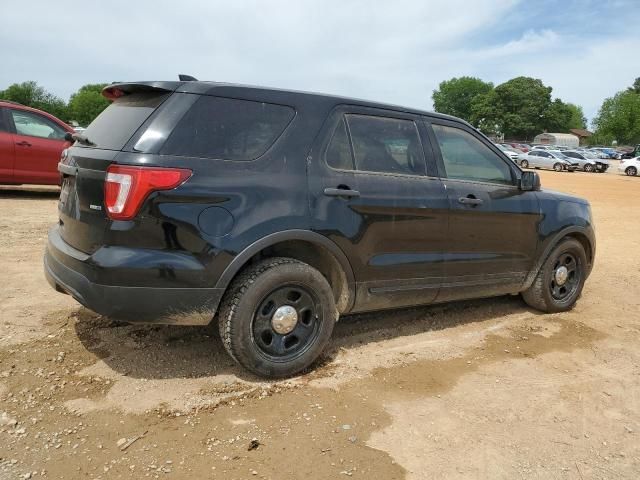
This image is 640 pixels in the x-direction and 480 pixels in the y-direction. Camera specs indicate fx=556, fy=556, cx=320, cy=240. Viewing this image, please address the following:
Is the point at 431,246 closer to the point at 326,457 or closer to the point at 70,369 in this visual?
the point at 326,457

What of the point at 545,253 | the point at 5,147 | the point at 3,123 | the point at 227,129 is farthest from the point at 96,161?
the point at 3,123

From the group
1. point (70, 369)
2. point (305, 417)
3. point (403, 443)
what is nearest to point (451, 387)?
point (403, 443)

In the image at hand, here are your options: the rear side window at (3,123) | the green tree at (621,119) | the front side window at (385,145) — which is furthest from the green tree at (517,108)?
the front side window at (385,145)

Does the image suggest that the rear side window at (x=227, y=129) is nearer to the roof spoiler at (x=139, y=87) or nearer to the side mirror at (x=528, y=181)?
the roof spoiler at (x=139, y=87)

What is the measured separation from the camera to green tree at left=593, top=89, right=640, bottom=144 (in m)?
79.8

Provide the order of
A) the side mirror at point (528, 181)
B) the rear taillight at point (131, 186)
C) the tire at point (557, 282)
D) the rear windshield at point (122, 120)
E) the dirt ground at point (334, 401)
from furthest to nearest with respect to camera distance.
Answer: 1. the tire at point (557, 282)
2. the side mirror at point (528, 181)
3. the rear windshield at point (122, 120)
4. the rear taillight at point (131, 186)
5. the dirt ground at point (334, 401)

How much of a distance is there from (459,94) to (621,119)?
48.5 metres

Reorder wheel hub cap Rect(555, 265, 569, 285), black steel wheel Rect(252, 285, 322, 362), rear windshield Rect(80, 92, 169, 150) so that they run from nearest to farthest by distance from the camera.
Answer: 1. rear windshield Rect(80, 92, 169, 150)
2. black steel wheel Rect(252, 285, 322, 362)
3. wheel hub cap Rect(555, 265, 569, 285)

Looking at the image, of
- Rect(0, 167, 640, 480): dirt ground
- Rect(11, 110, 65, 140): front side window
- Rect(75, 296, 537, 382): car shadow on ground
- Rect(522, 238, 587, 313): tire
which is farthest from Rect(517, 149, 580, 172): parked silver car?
Rect(0, 167, 640, 480): dirt ground

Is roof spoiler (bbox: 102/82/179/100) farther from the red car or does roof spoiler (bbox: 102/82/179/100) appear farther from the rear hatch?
the red car

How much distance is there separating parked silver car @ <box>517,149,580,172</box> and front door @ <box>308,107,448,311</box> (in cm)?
3788

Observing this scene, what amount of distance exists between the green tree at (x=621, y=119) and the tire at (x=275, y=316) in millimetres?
89403

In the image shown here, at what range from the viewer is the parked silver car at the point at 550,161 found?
3941cm

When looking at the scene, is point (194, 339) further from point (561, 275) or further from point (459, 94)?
point (459, 94)
